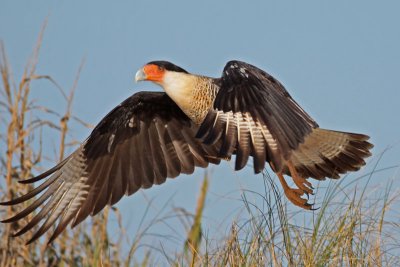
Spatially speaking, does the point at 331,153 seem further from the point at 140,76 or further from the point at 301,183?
the point at 140,76

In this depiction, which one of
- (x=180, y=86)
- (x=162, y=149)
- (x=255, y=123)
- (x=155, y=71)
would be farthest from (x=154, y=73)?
(x=255, y=123)

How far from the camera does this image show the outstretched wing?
4.32m

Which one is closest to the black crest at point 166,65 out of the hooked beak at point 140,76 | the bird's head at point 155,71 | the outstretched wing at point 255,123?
the bird's head at point 155,71

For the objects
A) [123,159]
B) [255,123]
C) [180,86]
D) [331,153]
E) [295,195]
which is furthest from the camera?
[123,159]

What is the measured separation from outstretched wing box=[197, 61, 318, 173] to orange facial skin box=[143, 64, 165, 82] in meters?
1.02

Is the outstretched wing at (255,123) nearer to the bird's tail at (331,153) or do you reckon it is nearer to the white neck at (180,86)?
the white neck at (180,86)

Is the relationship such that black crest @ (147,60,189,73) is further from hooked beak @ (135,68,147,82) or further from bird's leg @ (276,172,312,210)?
bird's leg @ (276,172,312,210)

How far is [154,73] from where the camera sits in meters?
5.85

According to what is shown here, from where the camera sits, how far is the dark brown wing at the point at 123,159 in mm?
6164

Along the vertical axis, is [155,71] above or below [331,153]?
above

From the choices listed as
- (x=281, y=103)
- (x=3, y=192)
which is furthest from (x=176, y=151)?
(x=281, y=103)

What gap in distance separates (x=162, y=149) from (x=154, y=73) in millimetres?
914

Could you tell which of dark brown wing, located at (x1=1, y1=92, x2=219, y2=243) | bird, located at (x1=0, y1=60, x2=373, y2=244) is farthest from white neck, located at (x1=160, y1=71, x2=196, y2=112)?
dark brown wing, located at (x1=1, y1=92, x2=219, y2=243)

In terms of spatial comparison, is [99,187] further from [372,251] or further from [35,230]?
[372,251]
